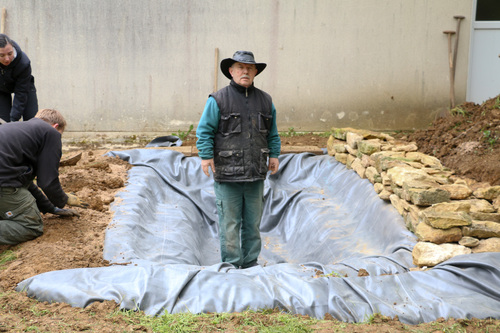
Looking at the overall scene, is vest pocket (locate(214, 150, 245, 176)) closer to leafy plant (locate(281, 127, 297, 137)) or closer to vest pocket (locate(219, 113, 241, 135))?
vest pocket (locate(219, 113, 241, 135))

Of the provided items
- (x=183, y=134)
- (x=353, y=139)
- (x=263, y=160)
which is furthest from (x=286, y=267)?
(x=183, y=134)

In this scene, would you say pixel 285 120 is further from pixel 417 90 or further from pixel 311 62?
pixel 417 90

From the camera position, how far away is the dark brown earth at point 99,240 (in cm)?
323

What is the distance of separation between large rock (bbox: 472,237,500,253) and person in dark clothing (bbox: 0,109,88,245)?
3.49 m

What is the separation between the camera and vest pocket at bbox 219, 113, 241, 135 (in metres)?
4.67

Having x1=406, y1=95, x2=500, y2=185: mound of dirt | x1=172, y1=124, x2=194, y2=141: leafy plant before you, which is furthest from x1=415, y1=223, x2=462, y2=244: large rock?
x1=172, y1=124, x2=194, y2=141: leafy plant

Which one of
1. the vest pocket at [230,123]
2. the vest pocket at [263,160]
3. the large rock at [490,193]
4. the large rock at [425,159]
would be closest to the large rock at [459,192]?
the large rock at [490,193]

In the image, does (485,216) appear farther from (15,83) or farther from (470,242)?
(15,83)

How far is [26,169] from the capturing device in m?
4.29

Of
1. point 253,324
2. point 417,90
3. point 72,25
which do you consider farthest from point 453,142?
point 72,25

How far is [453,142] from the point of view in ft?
21.7

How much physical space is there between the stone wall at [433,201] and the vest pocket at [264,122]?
143 centimetres

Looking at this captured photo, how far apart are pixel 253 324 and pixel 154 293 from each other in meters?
0.74

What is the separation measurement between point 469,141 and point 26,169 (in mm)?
5054
